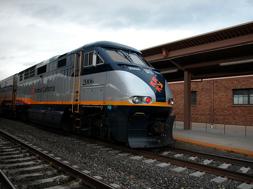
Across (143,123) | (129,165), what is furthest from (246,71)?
(129,165)

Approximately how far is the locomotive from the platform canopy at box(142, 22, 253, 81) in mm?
3061

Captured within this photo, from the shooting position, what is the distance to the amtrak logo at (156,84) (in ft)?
24.7

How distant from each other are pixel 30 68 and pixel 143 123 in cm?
999

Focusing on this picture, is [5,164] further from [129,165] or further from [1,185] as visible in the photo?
[129,165]

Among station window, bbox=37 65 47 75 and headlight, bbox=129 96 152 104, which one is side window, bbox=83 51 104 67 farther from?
station window, bbox=37 65 47 75

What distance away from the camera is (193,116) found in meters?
22.9

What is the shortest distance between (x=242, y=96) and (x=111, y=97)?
637 inches

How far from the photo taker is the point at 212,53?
1089cm

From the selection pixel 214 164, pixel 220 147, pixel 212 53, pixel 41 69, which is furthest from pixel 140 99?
pixel 41 69

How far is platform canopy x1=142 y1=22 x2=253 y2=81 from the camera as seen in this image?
9.28 meters

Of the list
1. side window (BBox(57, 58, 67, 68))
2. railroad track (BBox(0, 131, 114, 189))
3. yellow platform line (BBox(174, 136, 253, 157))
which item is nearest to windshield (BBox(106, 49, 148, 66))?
side window (BBox(57, 58, 67, 68))

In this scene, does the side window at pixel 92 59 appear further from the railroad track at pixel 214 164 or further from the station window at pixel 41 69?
the station window at pixel 41 69

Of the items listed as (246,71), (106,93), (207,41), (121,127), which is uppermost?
(207,41)

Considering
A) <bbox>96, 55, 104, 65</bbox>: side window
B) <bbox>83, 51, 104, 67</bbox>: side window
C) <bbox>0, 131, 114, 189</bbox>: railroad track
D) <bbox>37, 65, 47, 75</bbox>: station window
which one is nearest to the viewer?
<bbox>0, 131, 114, 189</bbox>: railroad track
